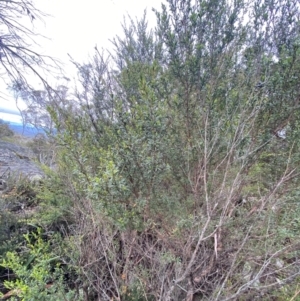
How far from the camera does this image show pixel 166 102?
2129 millimetres

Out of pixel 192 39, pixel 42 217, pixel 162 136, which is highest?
pixel 192 39

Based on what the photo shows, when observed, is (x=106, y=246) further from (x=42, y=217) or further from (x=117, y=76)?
(x=117, y=76)

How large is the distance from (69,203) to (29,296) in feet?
4.25

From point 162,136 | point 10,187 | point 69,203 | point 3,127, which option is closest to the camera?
point 162,136

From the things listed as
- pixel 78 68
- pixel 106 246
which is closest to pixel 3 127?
pixel 78 68

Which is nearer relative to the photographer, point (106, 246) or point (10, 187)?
point (106, 246)

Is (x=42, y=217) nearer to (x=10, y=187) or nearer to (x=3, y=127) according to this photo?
(x=10, y=187)

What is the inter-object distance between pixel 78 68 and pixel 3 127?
1053 cm

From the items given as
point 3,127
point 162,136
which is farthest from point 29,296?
point 3,127

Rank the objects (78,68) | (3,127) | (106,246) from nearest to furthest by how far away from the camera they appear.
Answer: (106,246)
(78,68)
(3,127)

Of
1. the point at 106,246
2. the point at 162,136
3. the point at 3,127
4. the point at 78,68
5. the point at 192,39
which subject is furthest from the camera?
the point at 3,127

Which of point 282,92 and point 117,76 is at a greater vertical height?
point 117,76

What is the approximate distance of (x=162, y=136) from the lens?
6.11 feet

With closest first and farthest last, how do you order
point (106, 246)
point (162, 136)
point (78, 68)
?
point (162, 136), point (106, 246), point (78, 68)
